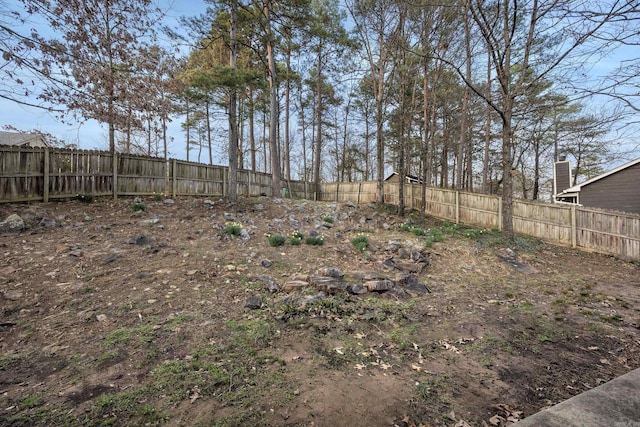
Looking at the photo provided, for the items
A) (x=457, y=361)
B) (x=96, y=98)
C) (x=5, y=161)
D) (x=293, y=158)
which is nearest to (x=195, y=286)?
(x=457, y=361)

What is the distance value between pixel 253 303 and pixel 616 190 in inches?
668

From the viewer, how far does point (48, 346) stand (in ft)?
8.55

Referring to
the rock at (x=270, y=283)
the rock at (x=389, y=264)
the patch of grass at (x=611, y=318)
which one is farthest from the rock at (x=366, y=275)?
the patch of grass at (x=611, y=318)

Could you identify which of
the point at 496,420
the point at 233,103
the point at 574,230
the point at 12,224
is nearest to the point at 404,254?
the point at 496,420

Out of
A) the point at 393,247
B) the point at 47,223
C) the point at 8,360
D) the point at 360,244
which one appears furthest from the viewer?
the point at 393,247

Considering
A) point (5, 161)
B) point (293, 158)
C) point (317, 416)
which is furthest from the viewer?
point (293, 158)

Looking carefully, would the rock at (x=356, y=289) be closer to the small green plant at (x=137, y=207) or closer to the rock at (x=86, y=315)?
the rock at (x=86, y=315)

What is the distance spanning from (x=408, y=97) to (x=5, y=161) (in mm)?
14082

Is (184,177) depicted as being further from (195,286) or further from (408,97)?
(408,97)

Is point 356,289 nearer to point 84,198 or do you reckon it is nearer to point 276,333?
point 276,333

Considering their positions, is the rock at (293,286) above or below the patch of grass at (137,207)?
below

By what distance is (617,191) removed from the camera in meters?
12.8

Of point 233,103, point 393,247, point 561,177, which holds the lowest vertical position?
point 393,247

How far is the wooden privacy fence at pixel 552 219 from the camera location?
8.23m
